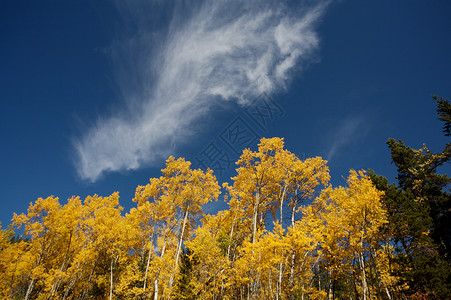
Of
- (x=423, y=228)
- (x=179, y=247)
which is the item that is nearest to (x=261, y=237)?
(x=179, y=247)

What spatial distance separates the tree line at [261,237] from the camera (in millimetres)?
9477

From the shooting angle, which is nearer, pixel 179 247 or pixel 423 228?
pixel 423 228

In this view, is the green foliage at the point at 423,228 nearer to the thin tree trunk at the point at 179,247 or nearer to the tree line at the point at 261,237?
the tree line at the point at 261,237

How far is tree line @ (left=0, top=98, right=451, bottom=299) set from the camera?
9.48 metres

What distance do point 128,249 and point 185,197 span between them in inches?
212

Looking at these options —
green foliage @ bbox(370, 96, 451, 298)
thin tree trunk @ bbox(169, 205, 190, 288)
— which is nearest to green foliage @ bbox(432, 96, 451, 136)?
green foliage @ bbox(370, 96, 451, 298)

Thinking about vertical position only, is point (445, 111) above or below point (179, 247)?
above

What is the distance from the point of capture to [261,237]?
11.0 m

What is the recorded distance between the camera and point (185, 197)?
1301cm

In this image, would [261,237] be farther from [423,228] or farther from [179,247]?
[423,228]

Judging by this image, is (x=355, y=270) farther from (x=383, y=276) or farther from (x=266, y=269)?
(x=266, y=269)

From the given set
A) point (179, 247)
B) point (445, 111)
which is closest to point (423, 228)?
point (445, 111)

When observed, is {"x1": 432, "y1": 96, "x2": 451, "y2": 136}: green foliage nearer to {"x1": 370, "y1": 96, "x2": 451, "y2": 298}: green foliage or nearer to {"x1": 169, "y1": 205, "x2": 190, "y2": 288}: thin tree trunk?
{"x1": 370, "y1": 96, "x2": 451, "y2": 298}: green foliage

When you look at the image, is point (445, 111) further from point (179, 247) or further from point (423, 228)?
point (179, 247)
